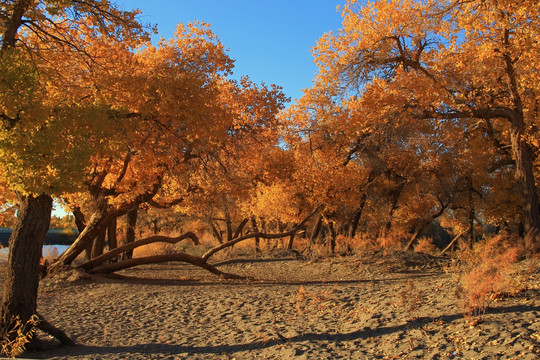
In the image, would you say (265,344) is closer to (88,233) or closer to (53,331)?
(53,331)

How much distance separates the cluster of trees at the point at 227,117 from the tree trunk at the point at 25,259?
2 cm

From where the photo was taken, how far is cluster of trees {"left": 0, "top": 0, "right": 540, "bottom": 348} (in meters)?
5.82

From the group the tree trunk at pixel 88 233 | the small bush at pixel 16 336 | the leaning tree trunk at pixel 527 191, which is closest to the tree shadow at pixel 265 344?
the small bush at pixel 16 336

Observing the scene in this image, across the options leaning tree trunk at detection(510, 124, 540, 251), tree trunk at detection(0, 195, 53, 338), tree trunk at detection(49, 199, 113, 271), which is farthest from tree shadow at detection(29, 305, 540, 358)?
tree trunk at detection(49, 199, 113, 271)

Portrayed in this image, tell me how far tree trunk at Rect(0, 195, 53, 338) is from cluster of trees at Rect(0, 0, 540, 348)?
0.02 metres

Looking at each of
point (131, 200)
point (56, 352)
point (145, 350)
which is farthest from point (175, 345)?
point (131, 200)

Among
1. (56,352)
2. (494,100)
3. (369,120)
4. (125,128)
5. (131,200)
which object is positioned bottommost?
(56,352)

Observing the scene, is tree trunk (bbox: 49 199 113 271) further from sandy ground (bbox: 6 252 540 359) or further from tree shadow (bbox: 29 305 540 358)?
tree shadow (bbox: 29 305 540 358)

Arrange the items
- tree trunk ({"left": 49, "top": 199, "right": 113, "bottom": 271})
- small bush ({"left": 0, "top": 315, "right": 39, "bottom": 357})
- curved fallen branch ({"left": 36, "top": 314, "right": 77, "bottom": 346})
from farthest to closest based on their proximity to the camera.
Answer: tree trunk ({"left": 49, "top": 199, "right": 113, "bottom": 271}), curved fallen branch ({"left": 36, "top": 314, "right": 77, "bottom": 346}), small bush ({"left": 0, "top": 315, "right": 39, "bottom": 357})

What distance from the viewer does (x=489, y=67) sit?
11211mm

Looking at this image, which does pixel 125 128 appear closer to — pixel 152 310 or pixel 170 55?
pixel 152 310

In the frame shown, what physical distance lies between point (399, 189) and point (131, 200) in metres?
14.3

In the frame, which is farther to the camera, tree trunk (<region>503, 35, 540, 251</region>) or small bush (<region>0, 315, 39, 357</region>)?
tree trunk (<region>503, 35, 540, 251</region>)

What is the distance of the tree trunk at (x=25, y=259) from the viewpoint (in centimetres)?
598
